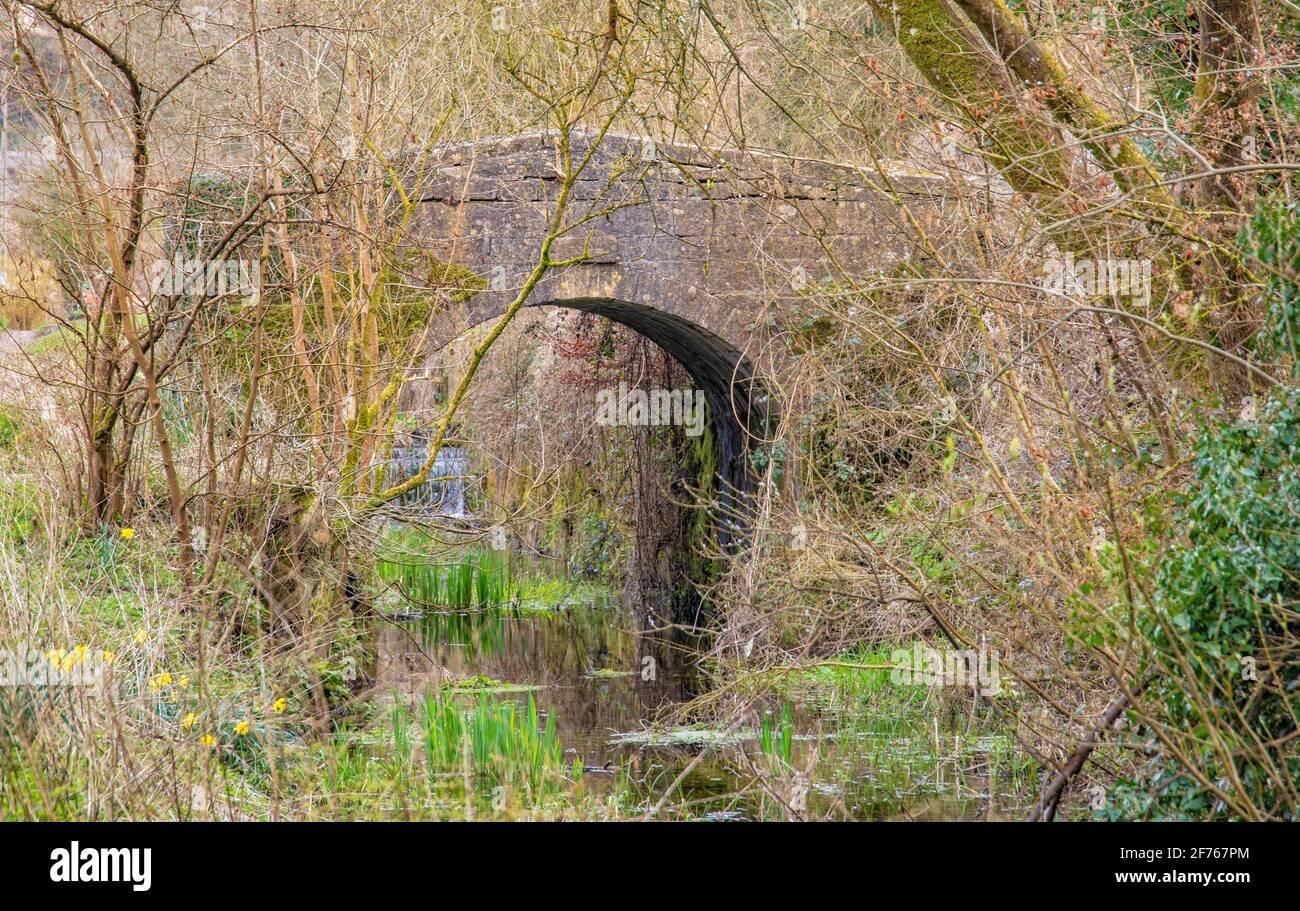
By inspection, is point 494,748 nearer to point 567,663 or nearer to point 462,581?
point 567,663

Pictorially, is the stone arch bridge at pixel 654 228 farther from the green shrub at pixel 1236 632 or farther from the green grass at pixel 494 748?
the green shrub at pixel 1236 632

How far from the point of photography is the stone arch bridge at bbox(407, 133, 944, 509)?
818 centimetres

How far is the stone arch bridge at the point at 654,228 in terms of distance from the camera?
26.8ft

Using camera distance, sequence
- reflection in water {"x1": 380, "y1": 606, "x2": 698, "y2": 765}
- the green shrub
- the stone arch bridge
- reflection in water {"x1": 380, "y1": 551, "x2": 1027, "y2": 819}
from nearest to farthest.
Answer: the green shrub → reflection in water {"x1": 380, "y1": 551, "x2": 1027, "y2": 819} → reflection in water {"x1": 380, "y1": 606, "x2": 698, "y2": 765} → the stone arch bridge

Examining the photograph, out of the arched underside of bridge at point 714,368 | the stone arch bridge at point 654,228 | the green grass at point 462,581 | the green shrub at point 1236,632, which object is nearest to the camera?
the green shrub at point 1236,632

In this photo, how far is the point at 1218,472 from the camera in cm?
348

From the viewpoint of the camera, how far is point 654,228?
856cm

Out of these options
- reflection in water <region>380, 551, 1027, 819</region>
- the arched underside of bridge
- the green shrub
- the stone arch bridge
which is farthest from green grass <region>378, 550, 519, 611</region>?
the green shrub

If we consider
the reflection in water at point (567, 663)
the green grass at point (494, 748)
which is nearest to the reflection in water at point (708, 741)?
the reflection in water at point (567, 663)

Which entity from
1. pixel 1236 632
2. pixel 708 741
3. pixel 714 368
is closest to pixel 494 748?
pixel 708 741

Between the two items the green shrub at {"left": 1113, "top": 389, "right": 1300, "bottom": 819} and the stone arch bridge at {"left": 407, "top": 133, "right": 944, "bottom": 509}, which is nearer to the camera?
the green shrub at {"left": 1113, "top": 389, "right": 1300, "bottom": 819}

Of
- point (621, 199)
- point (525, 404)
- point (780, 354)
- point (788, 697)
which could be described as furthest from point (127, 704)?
point (525, 404)

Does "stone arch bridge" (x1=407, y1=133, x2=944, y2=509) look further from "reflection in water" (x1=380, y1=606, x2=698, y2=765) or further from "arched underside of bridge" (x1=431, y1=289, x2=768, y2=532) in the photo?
"reflection in water" (x1=380, y1=606, x2=698, y2=765)
